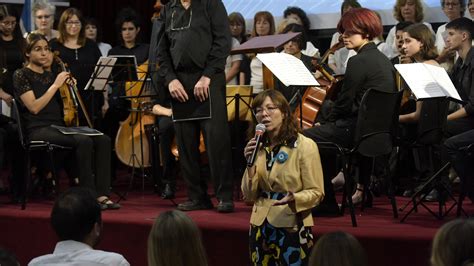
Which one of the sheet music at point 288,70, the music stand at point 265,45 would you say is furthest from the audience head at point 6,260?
the music stand at point 265,45

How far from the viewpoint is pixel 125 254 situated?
6242 millimetres

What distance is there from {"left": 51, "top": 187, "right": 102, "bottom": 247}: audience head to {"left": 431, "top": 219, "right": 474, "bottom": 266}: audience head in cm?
139

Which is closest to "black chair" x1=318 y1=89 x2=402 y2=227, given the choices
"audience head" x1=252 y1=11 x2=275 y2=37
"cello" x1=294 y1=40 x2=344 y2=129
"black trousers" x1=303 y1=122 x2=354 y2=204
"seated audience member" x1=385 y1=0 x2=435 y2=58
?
"black trousers" x1=303 y1=122 x2=354 y2=204

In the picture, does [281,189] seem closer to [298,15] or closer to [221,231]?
[221,231]

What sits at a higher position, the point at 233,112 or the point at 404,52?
the point at 404,52

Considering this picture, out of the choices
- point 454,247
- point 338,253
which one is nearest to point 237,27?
point 338,253

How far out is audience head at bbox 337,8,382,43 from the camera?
6273mm

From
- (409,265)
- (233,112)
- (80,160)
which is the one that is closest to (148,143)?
(233,112)

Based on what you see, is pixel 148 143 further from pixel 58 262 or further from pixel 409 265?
pixel 58 262

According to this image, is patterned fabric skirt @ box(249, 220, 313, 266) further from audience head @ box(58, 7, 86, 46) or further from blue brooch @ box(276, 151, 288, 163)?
audience head @ box(58, 7, 86, 46)

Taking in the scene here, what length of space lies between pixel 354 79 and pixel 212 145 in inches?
41.6

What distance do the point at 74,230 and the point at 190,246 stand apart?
505 millimetres

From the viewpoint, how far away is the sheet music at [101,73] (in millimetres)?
7570

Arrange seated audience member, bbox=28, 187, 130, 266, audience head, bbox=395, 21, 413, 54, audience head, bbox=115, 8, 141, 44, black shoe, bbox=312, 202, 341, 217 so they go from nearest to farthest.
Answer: seated audience member, bbox=28, 187, 130, 266 < black shoe, bbox=312, 202, 341, 217 < audience head, bbox=395, 21, 413, 54 < audience head, bbox=115, 8, 141, 44
